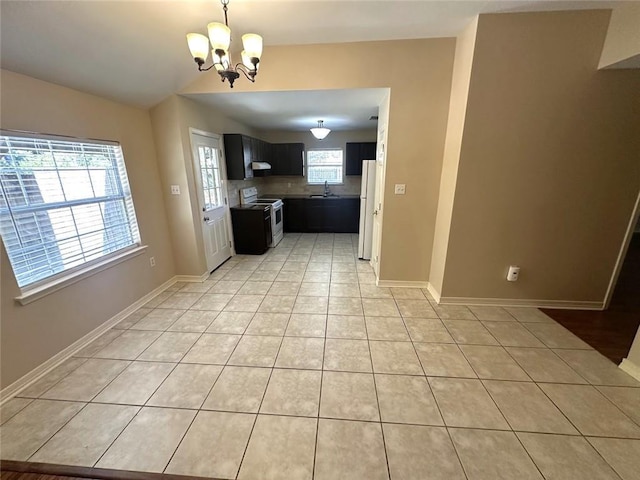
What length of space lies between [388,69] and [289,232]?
416 centimetres

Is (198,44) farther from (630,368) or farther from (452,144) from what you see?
(630,368)

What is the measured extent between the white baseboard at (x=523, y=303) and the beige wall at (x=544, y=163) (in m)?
0.05

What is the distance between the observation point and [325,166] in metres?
6.45

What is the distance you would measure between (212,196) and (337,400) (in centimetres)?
332

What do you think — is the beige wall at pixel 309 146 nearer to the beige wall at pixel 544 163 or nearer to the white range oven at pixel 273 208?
the white range oven at pixel 273 208

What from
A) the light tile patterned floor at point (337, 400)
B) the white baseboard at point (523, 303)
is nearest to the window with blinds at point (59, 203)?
the light tile patterned floor at point (337, 400)

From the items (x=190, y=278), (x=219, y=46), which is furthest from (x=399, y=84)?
(x=190, y=278)

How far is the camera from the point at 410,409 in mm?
1632

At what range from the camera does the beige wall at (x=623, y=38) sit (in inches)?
75.4

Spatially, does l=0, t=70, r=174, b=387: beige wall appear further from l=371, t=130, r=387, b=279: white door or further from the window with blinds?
l=371, t=130, r=387, b=279: white door

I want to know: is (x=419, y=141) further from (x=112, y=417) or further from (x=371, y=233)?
(x=112, y=417)

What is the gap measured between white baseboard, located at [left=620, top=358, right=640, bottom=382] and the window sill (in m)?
4.43

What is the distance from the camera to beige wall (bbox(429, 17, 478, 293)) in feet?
7.72

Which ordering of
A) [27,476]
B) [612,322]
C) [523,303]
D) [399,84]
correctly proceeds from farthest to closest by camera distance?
[523,303] → [399,84] → [612,322] → [27,476]
